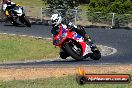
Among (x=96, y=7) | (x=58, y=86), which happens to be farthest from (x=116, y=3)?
(x=58, y=86)

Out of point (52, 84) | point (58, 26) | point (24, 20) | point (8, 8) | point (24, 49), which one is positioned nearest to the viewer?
point (52, 84)

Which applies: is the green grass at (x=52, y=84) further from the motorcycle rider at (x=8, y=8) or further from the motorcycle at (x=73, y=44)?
the motorcycle rider at (x=8, y=8)

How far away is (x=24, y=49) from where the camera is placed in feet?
68.5

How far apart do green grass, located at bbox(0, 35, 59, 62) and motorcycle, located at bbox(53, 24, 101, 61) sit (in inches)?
108

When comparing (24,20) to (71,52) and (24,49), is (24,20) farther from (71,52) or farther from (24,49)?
(71,52)

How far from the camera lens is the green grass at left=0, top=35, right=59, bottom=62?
19.0m

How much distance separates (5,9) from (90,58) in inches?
495

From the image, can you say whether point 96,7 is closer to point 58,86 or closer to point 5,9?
point 5,9

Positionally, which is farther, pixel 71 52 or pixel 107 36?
pixel 107 36

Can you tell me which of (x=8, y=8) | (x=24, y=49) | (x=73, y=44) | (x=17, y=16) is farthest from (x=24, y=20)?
(x=73, y=44)

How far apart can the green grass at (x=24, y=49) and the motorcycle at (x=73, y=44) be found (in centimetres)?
275

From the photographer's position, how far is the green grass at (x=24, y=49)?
62.2 feet

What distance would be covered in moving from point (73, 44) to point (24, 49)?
5.03 meters

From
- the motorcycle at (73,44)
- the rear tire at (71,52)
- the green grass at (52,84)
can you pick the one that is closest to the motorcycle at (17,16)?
the motorcycle at (73,44)
